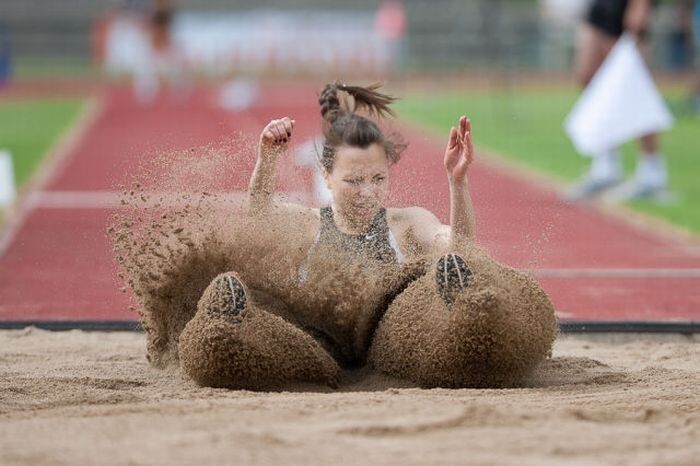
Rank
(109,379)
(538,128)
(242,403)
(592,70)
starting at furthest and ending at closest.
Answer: (538,128)
(592,70)
(109,379)
(242,403)

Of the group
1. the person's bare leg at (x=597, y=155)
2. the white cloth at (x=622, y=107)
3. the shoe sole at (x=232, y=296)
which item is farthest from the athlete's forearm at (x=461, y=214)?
the person's bare leg at (x=597, y=155)

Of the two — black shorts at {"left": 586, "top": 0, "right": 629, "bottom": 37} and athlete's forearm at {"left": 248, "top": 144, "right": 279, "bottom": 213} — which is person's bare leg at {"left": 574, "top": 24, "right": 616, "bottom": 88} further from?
athlete's forearm at {"left": 248, "top": 144, "right": 279, "bottom": 213}

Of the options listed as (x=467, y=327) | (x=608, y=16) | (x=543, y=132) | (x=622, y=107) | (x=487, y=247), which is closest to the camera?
(x=467, y=327)

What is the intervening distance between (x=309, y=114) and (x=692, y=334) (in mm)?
16059

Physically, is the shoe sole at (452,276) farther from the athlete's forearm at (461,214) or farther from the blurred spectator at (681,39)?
the blurred spectator at (681,39)

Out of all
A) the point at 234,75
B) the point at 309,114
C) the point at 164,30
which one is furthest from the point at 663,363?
the point at 234,75

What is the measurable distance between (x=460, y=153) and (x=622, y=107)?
661 centimetres

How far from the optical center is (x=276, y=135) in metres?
5.01

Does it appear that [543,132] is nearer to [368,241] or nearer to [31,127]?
[31,127]

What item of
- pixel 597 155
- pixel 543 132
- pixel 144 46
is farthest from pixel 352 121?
pixel 144 46

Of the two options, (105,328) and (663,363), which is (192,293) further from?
(663,363)

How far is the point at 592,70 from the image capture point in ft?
39.5

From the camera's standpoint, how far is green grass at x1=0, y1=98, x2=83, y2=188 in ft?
48.9

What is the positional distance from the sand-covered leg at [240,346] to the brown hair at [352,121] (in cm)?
86
